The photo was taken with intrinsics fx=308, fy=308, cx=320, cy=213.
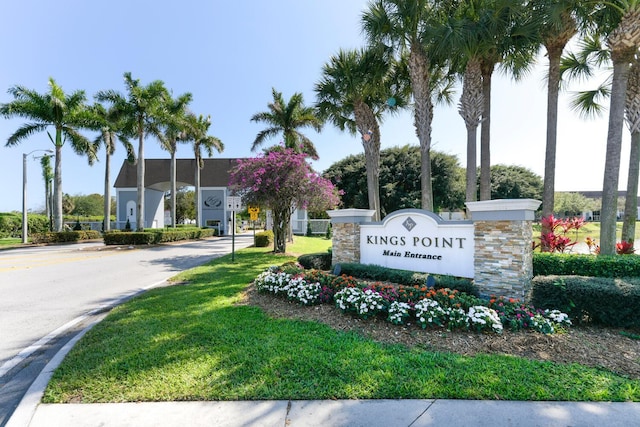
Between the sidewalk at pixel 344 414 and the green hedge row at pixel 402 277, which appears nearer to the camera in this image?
the sidewalk at pixel 344 414

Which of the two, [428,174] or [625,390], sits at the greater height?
[428,174]

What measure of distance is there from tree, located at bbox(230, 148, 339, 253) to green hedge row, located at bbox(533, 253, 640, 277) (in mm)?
8662

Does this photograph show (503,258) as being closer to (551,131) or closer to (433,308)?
(433,308)

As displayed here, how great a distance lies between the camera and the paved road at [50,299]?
382 centimetres

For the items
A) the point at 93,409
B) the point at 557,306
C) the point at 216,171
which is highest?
the point at 216,171

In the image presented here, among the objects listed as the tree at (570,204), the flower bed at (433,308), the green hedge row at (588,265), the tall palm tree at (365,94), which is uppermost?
the tall palm tree at (365,94)

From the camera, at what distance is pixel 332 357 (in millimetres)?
3547

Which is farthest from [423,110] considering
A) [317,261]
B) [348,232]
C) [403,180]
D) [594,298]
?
[403,180]

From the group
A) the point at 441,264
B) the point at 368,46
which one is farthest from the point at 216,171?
the point at 441,264

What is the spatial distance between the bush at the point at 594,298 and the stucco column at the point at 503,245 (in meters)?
0.39

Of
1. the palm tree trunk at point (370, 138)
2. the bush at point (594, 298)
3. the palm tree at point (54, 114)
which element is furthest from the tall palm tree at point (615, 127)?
the palm tree at point (54, 114)

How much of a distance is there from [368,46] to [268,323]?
11187 mm

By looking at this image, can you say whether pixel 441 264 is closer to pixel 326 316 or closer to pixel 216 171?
pixel 326 316

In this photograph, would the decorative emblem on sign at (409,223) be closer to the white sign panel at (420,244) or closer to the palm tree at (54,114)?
the white sign panel at (420,244)
